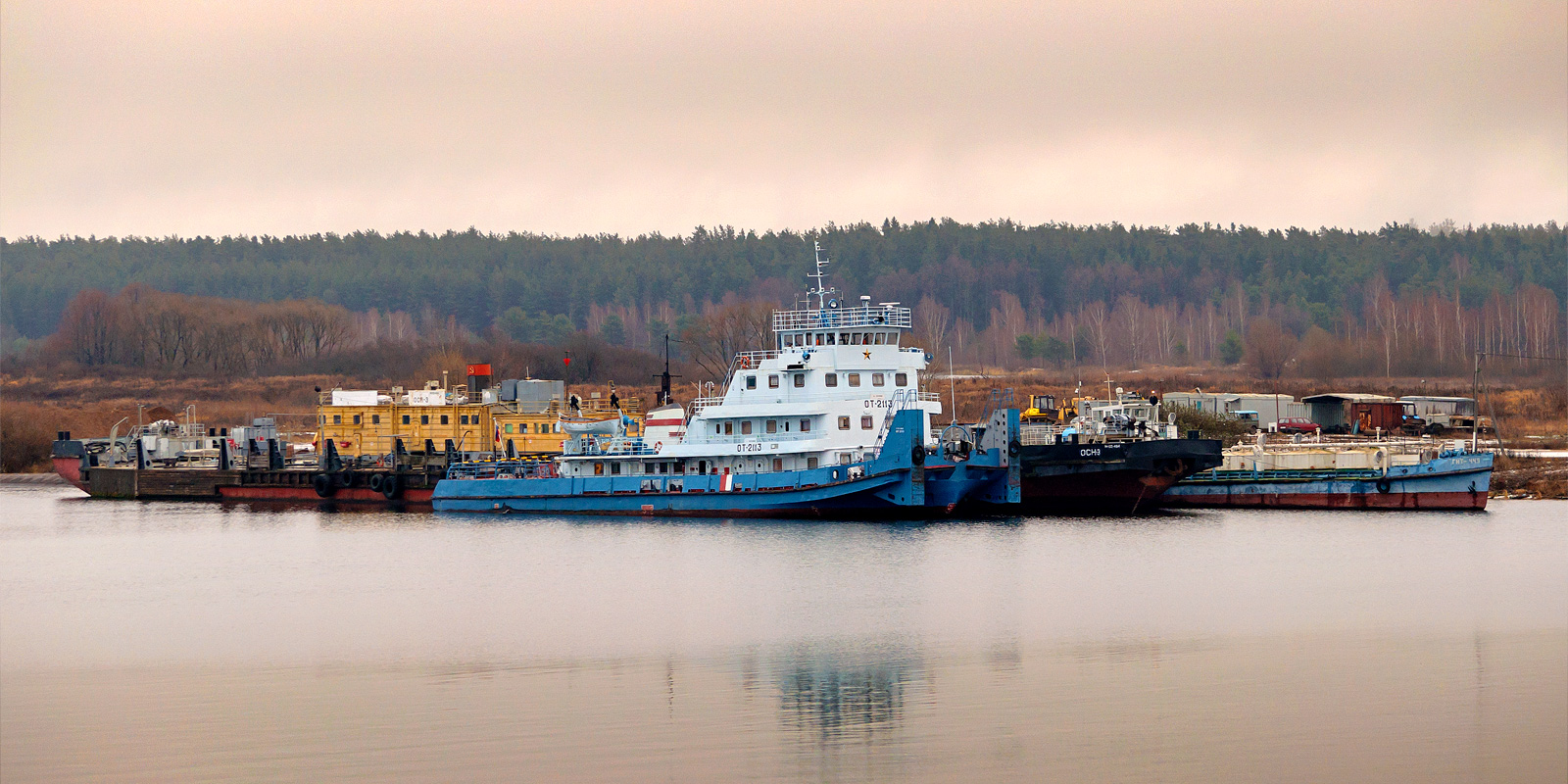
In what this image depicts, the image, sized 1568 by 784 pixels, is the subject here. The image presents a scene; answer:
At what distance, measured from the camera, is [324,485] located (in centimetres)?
6325

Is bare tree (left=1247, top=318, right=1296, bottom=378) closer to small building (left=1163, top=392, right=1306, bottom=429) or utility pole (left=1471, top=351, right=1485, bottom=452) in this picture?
small building (left=1163, top=392, right=1306, bottom=429)

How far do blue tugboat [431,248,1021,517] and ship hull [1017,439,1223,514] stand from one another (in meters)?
2.59

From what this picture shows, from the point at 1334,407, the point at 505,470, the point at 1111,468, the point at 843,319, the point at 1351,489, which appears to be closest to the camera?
the point at 1111,468

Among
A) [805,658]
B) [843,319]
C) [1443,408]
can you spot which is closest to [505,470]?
[843,319]

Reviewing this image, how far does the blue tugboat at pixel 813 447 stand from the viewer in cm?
4884

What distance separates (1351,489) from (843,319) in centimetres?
1954

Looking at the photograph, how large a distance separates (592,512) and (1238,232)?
153027 millimetres

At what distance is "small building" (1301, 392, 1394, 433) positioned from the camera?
88438 mm

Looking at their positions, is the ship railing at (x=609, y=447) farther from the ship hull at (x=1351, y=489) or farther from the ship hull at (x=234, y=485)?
the ship hull at (x=1351, y=489)

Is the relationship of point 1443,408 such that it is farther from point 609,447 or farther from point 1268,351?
point 609,447

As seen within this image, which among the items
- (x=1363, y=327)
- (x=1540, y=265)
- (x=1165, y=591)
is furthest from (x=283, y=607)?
(x=1540, y=265)

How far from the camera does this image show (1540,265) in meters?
164

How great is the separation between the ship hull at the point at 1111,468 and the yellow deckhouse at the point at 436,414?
21.8 m

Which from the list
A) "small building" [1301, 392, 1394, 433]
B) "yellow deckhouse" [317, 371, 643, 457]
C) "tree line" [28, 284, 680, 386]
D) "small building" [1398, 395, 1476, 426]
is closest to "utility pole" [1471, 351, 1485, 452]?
"small building" [1398, 395, 1476, 426]
